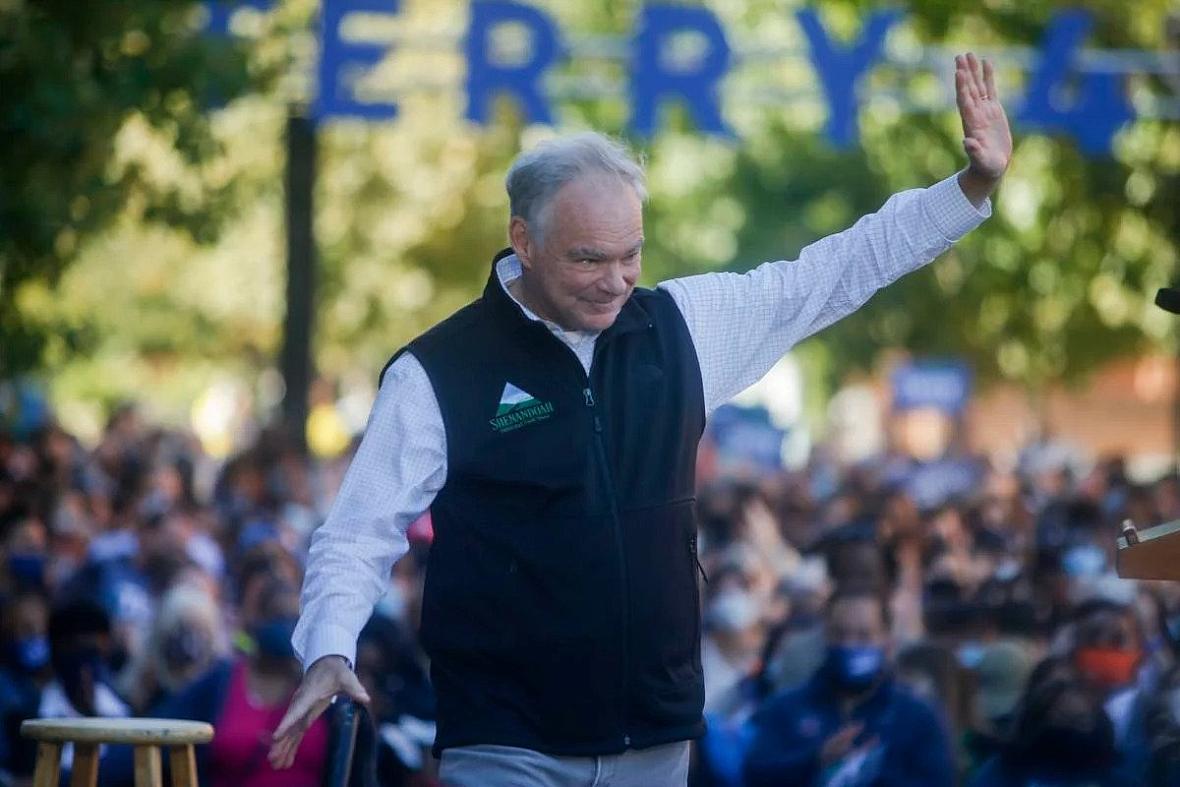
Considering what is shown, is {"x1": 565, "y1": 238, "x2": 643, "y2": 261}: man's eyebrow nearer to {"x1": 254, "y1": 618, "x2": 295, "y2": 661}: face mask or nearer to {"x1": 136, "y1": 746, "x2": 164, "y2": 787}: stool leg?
{"x1": 136, "y1": 746, "x2": 164, "y2": 787}: stool leg

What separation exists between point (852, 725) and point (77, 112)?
20.8 feet

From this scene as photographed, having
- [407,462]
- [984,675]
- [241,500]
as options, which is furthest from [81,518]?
[407,462]

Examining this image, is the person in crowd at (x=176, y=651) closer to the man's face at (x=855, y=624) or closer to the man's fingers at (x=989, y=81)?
the man's face at (x=855, y=624)

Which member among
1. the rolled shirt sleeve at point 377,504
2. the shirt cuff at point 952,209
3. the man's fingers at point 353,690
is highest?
the shirt cuff at point 952,209

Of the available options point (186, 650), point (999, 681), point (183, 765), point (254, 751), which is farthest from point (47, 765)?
point (999, 681)

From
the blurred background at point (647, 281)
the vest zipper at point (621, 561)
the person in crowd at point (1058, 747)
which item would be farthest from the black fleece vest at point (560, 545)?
the person in crowd at point (1058, 747)

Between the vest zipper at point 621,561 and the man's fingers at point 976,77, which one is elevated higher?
the man's fingers at point 976,77

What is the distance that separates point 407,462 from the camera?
453cm

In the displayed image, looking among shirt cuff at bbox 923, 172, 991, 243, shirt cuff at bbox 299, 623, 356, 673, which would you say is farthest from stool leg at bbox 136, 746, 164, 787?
shirt cuff at bbox 923, 172, 991, 243

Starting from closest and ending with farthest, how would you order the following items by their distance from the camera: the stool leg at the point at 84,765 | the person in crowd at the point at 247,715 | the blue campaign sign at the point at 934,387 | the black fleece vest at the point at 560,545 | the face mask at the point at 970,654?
the black fleece vest at the point at 560,545 → the stool leg at the point at 84,765 → the person in crowd at the point at 247,715 → the face mask at the point at 970,654 → the blue campaign sign at the point at 934,387

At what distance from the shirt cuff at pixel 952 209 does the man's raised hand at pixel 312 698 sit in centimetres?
149

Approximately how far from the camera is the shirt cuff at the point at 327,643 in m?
4.34

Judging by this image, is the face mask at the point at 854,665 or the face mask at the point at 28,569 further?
the face mask at the point at 28,569

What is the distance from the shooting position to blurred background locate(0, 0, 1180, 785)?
937cm
